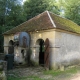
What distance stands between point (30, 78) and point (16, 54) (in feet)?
22.0

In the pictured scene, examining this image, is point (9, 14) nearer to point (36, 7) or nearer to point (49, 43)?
point (36, 7)

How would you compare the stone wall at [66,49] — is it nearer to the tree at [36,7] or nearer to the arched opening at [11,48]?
the arched opening at [11,48]

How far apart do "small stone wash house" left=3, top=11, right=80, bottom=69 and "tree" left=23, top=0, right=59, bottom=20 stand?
16.0 metres

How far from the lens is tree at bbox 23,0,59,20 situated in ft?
106

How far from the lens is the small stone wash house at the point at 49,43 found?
13.4 meters

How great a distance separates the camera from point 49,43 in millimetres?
13602

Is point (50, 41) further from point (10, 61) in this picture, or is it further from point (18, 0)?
point (18, 0)

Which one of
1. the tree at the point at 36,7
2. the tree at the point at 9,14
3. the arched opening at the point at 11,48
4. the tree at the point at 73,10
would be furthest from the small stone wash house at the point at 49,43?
the tree at the point at 36,7

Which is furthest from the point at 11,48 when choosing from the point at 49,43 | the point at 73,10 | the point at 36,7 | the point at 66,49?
the point at 73,10

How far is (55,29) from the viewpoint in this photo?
13219mm

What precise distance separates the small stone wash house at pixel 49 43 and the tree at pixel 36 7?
16.0 meters

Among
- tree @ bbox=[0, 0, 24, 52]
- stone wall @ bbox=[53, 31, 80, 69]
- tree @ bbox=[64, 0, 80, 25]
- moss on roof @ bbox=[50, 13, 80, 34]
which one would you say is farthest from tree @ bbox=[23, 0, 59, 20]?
stone wall @ bbox=[53, 31, 80, 69]

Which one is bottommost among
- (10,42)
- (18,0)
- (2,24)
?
(10,42)

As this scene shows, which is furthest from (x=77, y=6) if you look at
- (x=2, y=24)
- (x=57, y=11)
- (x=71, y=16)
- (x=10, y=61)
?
(x=10, y=61)
